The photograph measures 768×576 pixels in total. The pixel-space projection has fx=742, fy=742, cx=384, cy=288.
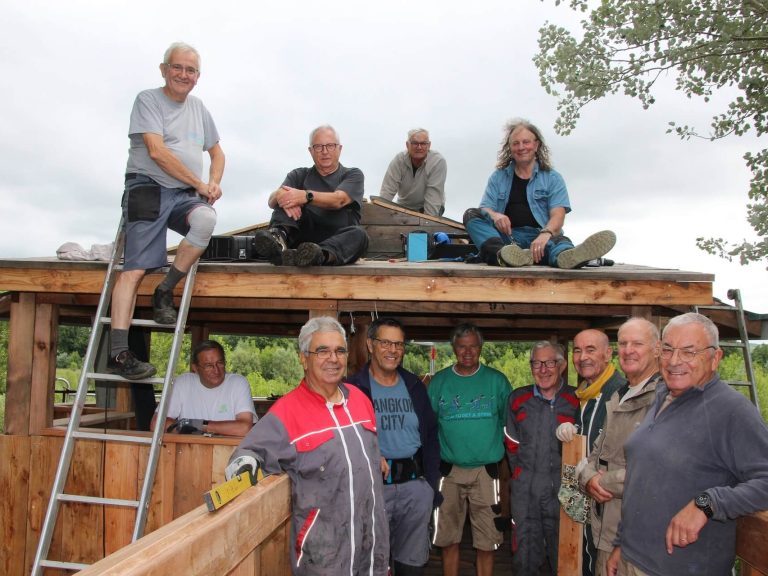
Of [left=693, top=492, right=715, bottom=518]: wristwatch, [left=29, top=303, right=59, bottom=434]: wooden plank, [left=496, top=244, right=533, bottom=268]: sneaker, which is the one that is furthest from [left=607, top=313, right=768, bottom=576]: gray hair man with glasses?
[left=29, top=303, right=59, bottom=434]: wooden plank

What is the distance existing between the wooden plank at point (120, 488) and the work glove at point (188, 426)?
321 mm

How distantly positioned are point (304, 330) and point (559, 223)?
319cm

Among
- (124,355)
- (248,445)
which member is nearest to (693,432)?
(248,445)

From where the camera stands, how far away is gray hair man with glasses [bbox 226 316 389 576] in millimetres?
3029

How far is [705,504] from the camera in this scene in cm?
256

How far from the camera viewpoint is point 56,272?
17.6ft

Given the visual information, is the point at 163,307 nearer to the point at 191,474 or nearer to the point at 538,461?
the point at 191,474

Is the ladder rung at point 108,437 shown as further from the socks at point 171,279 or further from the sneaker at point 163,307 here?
the socks at point 171,279

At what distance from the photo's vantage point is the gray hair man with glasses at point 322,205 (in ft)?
17.8

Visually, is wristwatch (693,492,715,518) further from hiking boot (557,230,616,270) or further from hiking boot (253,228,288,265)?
hiking boot (253,228,288,265)

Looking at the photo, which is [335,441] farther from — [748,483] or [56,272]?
[56,272]

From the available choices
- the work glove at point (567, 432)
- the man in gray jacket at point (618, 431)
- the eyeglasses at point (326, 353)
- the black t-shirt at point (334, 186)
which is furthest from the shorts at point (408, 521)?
the black t-shirt at point (334, 186)

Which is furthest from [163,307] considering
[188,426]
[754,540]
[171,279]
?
[754,540]

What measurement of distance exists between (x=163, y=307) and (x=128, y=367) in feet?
1.52
